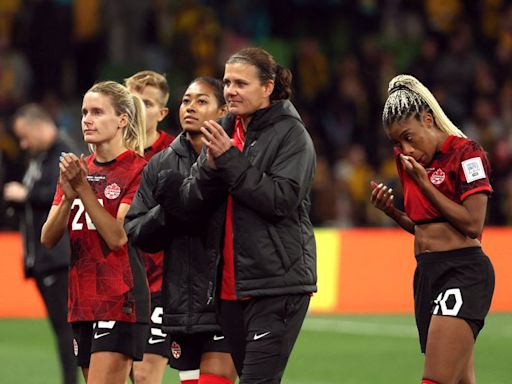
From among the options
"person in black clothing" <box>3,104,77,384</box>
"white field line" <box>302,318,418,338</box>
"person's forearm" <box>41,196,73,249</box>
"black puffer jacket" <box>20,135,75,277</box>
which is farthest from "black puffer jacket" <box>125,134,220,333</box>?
"white field line" <box>302,318,418,338</box>

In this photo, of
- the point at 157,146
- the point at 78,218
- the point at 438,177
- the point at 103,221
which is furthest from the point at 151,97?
the point at 438,177

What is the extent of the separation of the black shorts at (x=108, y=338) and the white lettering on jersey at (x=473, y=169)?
75.6 inches

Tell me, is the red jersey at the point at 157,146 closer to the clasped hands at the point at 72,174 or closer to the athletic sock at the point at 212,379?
the clasped hands at the point at 72,174

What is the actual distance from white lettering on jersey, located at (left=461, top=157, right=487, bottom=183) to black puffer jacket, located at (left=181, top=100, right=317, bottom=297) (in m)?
0.81

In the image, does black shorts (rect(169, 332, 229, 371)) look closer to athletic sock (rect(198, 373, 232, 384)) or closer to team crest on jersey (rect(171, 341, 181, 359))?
team crest on jersey (rect(171, 341, 181, 359))

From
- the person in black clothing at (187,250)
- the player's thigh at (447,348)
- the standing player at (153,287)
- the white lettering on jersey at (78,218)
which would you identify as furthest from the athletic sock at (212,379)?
the player's thigh at (447,348)

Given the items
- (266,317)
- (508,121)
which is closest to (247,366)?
(266,317)

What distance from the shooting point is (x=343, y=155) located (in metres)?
20.0

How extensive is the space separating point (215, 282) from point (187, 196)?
0.45 meters

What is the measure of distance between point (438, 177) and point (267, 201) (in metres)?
1.07

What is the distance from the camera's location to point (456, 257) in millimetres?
6531

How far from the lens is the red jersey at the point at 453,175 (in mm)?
6422

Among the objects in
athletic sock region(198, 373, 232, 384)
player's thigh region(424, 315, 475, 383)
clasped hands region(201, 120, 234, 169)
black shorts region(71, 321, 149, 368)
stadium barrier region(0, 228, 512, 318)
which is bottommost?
stadium barrier region(0, 228, 512, 318)

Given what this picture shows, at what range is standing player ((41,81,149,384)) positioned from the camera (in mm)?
6719
